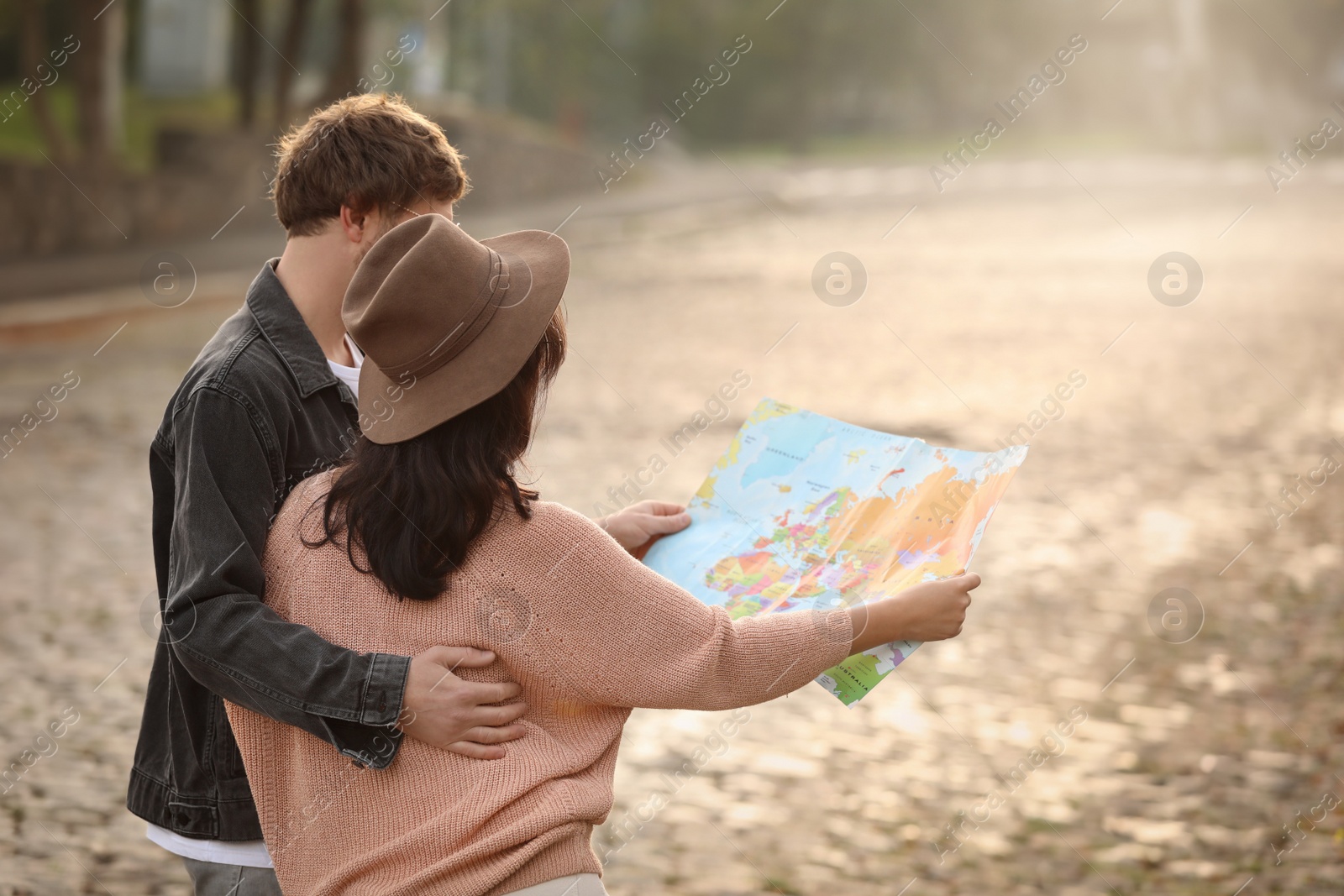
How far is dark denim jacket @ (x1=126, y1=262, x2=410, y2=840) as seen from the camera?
208cm

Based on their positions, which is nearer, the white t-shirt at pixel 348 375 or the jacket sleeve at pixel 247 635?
the jacket sleeve at pixel 247 635

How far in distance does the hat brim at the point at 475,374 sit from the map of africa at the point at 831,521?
67 centimetres

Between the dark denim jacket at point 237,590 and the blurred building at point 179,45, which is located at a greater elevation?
the dark denim jacket at point 237,590

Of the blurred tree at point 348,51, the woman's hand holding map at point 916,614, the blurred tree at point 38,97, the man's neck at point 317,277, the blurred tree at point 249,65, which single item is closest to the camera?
the woman's hand holding map at point 916,614

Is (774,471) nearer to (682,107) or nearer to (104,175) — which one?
(104,175)

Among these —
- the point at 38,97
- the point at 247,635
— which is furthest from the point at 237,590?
the point at 38,97

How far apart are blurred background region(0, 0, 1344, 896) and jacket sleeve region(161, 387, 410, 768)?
2.47m

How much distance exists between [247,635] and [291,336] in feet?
1.91

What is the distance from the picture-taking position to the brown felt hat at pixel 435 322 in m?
2.04

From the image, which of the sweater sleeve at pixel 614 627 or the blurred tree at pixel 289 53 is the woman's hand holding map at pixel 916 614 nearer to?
the sweater sleeve at pixel 614 627

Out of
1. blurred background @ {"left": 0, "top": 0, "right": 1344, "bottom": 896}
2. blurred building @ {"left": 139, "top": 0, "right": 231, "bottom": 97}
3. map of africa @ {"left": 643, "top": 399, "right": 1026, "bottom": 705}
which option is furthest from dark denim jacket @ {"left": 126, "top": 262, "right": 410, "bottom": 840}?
blurred building @ {"left": 139, "top": 0, "right": 231, "bottom": 97}

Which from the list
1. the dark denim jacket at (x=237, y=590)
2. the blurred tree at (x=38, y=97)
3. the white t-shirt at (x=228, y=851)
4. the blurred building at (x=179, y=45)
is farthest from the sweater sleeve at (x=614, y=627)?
the blurred building at (x=179, y=45)

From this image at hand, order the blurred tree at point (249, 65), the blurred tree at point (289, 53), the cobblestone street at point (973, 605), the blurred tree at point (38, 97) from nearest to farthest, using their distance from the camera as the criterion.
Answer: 1. the cobblestone street at point (973, 605)
2. the blurred tree at point (38, 97)
3. the blurred tree at point (289, 53)
4. the blurred tree at point (249, 65)

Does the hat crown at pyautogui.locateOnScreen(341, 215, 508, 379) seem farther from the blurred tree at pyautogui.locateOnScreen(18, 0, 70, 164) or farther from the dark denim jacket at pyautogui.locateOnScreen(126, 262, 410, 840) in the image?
the blurred tree at pyautogui.locateOnScreen(18, 0, 70, 164)
